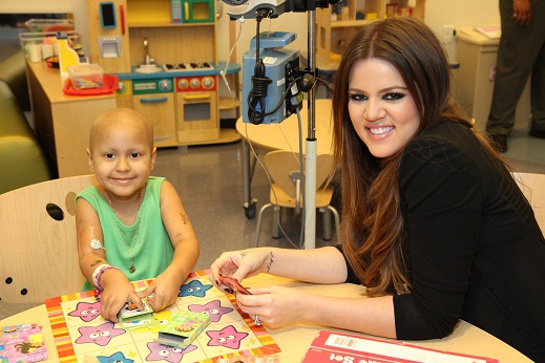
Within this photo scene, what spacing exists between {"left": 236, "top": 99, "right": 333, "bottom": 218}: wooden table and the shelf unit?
1.21 m

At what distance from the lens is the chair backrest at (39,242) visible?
67.7 inches

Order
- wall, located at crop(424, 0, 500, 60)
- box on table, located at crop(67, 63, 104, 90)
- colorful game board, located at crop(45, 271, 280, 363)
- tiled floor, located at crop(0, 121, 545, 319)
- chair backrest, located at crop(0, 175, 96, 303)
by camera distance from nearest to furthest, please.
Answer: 1. colorful game board, located at crop(45, 271, 280, 363)
2. chair backrest, located at crop(0, 175, 96, 303)
3. box on table, located at crop(67, 63, 104, 90)
4. tiled floor, located at crop(0, 121, 545, 319)
5. wall, located at crop(424, 0, 500, 60)

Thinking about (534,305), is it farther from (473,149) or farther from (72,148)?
(72,148)

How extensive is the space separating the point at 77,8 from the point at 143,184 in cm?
326

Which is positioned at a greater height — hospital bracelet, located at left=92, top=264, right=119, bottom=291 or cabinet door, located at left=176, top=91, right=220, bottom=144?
hospital bracelet, located at left=92, top=264, right=119, bottom=291

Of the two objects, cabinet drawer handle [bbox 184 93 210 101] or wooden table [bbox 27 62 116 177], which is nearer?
wooden table [bbox 27 62 116 177]

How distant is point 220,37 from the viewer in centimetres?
498

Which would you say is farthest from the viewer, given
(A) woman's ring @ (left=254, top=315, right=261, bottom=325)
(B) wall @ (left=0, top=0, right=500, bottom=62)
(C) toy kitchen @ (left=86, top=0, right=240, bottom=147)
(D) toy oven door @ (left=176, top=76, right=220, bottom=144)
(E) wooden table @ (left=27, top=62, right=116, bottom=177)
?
(D) toy oven door @ (left=176, top=76, right=220, bottom=144)

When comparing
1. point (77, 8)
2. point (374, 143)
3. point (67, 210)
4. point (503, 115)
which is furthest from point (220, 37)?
point (374, 143)

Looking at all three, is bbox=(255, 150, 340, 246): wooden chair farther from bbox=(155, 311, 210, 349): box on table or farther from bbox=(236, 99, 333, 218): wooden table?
bbox=(155, 311, 210, 349): box on table

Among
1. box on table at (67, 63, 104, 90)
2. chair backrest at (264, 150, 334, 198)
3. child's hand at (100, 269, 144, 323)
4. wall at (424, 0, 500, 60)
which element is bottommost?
chair backrest at (264, 150, 334, 198)

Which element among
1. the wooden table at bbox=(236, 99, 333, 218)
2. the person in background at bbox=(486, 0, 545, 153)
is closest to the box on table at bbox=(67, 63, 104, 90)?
the wooden table at bbox=(236, 99, 333, 218)

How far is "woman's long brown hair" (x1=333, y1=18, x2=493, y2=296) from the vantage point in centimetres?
133

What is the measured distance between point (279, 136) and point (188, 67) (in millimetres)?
1719
